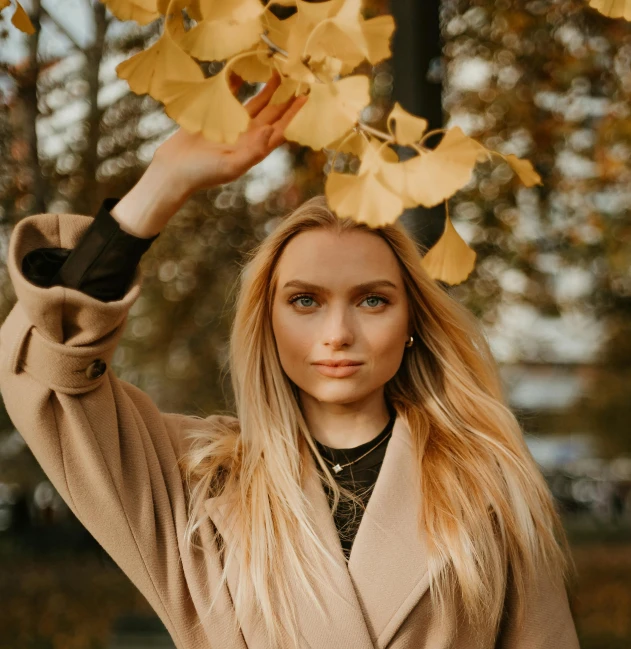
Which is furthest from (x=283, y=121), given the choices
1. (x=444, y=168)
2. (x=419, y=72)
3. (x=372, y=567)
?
(x=372, y=567)

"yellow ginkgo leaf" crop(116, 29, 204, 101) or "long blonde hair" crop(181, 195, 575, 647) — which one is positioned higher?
"yellow ginkgo leaf" crop(116, 29, 204, 101)

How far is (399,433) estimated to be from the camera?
7.66ft

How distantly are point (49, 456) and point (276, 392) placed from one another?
0.60 m

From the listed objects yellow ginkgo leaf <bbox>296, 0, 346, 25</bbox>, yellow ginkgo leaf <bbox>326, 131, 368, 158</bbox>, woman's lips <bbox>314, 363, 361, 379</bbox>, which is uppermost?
yellow ginkgo leaf <bbox>296, 0, 346, 25</bbox>

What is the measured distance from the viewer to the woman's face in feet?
6.99

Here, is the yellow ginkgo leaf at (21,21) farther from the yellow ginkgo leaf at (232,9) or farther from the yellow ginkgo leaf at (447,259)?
the yellow ginkgo leaf at (447,259)

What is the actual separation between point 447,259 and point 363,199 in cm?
23


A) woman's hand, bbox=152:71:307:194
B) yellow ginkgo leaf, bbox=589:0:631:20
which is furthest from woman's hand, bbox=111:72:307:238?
yellow ginkgo leaf, bbox=589:0:631:20

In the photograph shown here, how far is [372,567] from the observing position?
2.15m

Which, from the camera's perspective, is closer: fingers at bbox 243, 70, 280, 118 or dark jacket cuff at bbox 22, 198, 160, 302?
fingers at bbox 243, 70, 280, 118

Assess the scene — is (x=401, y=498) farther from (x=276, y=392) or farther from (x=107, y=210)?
(x=107, y=210)

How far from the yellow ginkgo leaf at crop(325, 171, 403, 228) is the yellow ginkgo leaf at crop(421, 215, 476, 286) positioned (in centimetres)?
19

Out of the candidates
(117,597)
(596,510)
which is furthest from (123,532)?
(596,510)

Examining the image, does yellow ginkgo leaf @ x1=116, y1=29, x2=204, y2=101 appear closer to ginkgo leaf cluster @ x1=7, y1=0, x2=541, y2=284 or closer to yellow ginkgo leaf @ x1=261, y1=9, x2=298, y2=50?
ginkgo leaf cluster @ x1=7, y1=0, x2=541, y2=284
